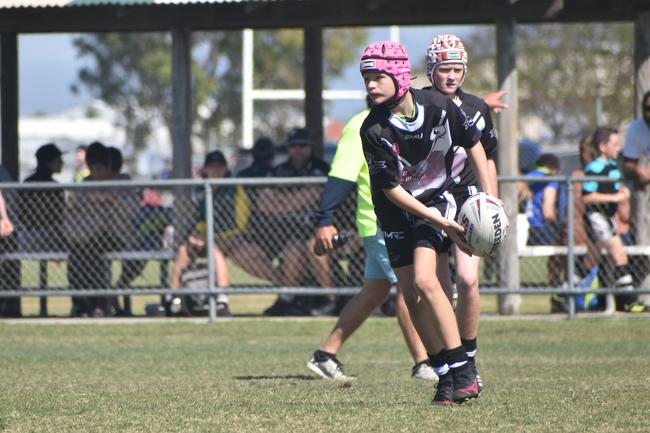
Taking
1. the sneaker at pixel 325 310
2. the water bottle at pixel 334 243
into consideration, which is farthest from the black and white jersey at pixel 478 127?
the sneaker at pixel 325 310

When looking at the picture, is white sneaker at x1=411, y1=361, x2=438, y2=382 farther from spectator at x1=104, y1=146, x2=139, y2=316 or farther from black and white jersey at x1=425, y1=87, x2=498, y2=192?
spectator at x1=104, y1=146, x2=139, y2=316

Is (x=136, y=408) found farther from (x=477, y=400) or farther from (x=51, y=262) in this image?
(x=51, y=262)

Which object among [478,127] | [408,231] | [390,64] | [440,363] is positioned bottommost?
[440,363]

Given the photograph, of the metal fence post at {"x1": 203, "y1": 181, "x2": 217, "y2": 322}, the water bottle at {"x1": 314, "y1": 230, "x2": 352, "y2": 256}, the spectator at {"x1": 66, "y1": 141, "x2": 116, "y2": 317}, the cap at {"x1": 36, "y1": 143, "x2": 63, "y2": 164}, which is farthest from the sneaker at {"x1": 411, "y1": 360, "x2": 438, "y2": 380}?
the cap at {"x1": 36, "y1": 143, "x2": 63, "y2": 164}

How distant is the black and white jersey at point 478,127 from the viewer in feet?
24.8

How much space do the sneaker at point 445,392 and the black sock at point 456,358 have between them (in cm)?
12

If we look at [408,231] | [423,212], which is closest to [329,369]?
[408,231]

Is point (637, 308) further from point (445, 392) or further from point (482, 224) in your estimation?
point (482, 224)

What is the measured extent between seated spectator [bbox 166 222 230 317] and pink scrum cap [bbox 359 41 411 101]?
7.16m

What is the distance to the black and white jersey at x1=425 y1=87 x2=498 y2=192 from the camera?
756 centimetres

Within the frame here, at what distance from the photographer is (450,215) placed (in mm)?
7188

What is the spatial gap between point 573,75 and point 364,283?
171 ft

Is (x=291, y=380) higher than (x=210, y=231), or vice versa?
(x=210, y=231)

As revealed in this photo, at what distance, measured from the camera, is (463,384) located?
698cm
